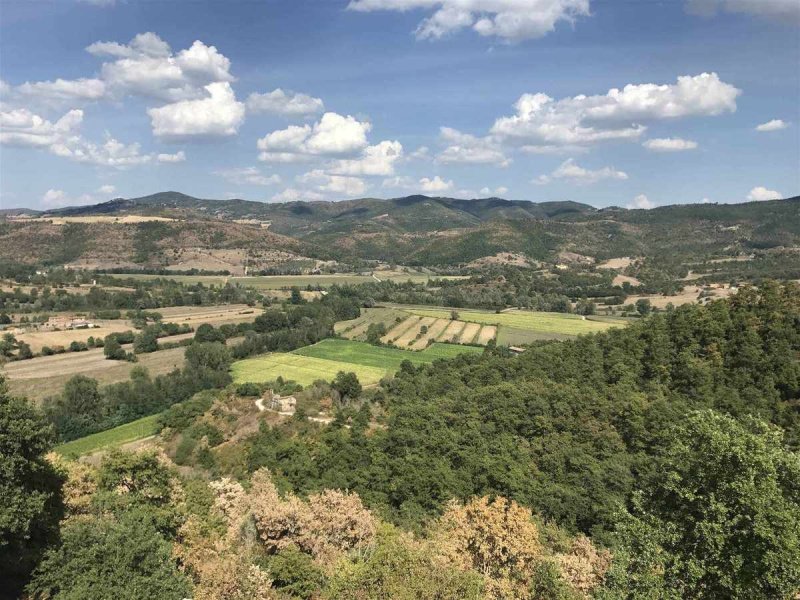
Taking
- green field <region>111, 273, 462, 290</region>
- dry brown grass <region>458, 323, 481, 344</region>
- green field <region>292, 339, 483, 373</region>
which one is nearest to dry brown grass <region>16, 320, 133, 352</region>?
green field <region>292, 339, 483, 373</region>

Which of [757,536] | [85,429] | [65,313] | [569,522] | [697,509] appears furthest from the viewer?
[65,313]

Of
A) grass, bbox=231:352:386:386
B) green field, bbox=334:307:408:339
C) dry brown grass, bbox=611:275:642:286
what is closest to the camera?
grass, bbox=231:352:386:386

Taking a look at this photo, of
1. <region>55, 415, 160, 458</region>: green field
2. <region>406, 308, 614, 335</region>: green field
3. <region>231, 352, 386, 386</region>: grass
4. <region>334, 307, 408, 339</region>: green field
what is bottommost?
<region>55, 415, 160, 458</region>: green field

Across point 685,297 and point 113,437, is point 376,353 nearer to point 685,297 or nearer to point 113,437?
point 113,437

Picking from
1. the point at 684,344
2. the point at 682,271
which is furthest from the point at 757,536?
the point at 682,271

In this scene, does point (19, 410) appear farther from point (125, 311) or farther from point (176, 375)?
point (125, 311)

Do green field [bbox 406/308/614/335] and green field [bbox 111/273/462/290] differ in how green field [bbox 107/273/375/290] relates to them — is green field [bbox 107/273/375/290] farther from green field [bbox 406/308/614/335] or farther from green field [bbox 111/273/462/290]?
green field [bbox 406/308/614/335]

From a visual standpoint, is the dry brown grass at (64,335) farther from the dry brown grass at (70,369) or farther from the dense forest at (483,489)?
the dense forest at (483,489)
